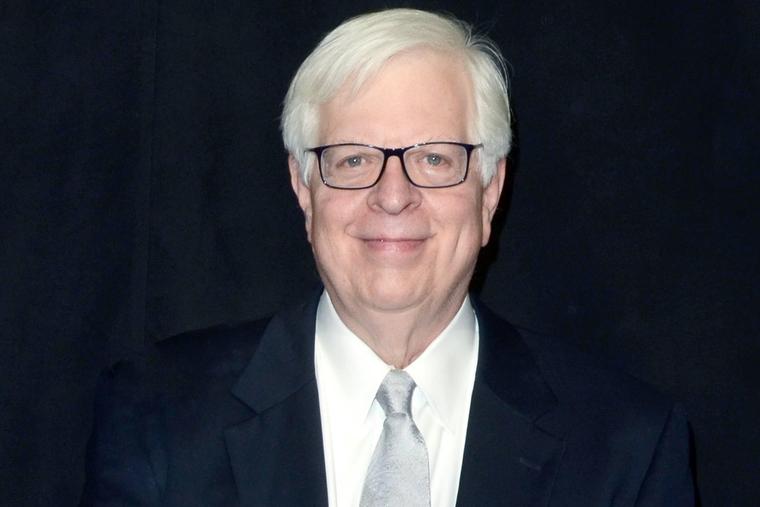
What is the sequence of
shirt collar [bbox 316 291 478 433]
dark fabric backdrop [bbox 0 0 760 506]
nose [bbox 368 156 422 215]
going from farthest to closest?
dark fabric backdrop [bbox 0 0 760 506] < shirt collar [bbox 316 291 478 433] < nose [bbox 368 156 422 215]

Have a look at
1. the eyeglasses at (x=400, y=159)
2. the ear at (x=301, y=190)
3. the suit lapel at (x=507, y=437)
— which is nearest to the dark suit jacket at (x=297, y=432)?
the suit lapel at (x=507, y=437)

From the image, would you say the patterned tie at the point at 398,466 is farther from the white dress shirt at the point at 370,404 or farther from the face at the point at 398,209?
the face at the point at 398,209

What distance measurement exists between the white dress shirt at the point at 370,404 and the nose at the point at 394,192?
0.78 feet

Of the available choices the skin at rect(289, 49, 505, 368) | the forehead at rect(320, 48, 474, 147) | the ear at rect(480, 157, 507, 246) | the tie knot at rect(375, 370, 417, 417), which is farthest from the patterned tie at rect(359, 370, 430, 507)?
the forehead at rect(320, 48, 474, 147)

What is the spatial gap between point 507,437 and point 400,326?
24 cm

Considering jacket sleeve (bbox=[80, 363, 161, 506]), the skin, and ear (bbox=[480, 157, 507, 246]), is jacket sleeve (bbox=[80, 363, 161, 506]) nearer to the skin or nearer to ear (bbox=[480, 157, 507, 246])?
the skin

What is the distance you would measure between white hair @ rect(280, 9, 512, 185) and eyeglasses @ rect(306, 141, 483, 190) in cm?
5

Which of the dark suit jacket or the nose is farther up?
the nose

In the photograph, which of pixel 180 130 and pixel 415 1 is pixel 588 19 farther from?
pixel 180 130

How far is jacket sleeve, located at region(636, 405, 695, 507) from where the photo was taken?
1.85 metres

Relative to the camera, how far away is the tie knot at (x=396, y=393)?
1.84 meters

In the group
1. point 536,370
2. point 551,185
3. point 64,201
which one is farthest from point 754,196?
point 64,201

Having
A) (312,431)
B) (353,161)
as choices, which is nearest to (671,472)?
(312,431)

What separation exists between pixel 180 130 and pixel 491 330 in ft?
2.13
